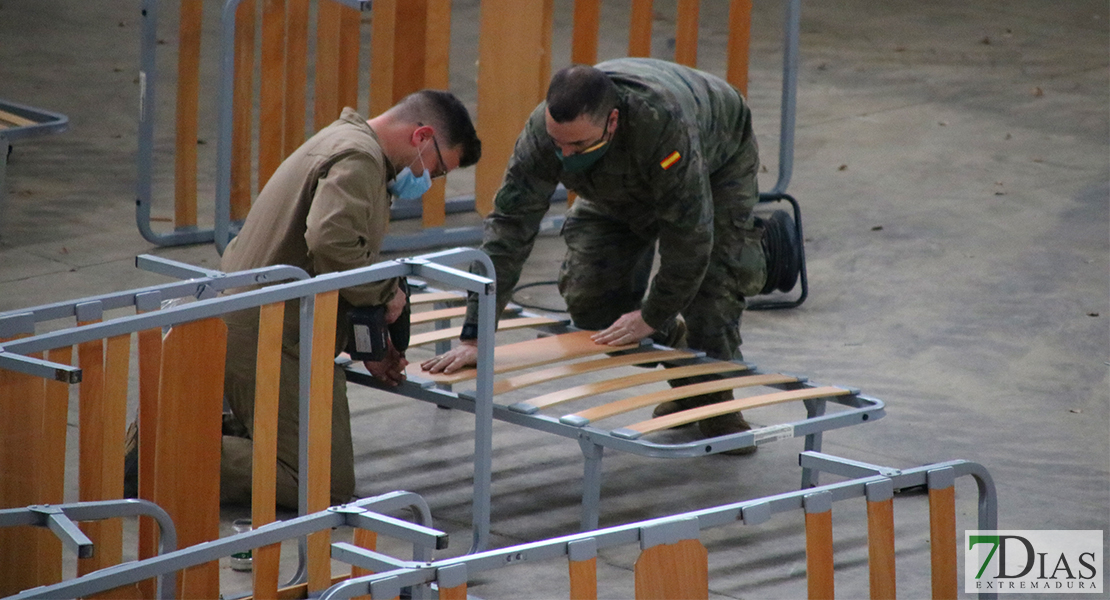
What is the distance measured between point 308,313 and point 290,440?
1.21 meters

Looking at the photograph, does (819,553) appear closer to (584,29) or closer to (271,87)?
(271,87)

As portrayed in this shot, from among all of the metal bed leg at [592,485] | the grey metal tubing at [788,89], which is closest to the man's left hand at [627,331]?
the metal bed leg at [592,485]

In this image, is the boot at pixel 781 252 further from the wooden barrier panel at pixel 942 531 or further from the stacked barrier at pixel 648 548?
the wooden barrier panel at pixel 942 531

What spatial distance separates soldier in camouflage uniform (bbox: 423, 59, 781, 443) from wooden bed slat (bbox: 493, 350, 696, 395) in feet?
0.32

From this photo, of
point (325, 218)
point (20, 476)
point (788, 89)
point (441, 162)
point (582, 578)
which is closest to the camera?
point (582, 578)

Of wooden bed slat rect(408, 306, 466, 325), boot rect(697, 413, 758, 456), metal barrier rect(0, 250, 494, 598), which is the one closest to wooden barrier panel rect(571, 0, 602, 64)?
wooden bed slat rect(408, 306, 466, 325)

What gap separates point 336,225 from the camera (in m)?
4.41

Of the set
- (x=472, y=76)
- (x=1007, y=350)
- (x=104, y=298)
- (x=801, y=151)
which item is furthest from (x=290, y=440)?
(x=472, y=76)

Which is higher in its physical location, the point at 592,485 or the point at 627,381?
the point at 627,381

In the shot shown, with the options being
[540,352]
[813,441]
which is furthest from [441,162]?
[813,441]

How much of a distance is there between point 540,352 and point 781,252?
203 cm

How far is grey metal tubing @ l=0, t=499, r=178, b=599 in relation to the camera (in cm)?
290

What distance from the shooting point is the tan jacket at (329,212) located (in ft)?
14.5

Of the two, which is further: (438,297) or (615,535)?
(438,297)
